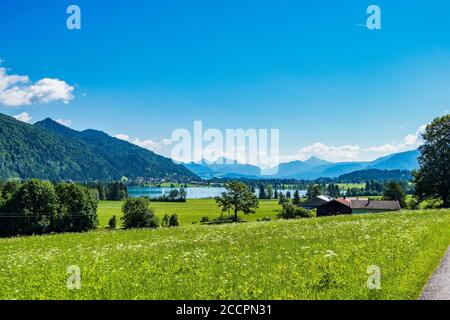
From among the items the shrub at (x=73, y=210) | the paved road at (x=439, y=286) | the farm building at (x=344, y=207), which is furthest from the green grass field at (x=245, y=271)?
the farm building at (x=344, y=207)

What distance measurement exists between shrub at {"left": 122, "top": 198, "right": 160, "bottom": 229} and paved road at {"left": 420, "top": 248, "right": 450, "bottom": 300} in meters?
94.4

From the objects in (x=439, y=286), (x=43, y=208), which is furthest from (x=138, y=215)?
(x=439, y=286)

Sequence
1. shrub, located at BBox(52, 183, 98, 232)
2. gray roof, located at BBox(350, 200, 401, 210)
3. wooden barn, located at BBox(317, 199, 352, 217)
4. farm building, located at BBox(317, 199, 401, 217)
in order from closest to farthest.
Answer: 1. shrub, located at BBox(52, 183, 98, 232)
2. farm building, located at BBox(317, 199, 401, 217)
3. wooden barn, located at BBox(317, 199, 352, 217)
4. gray roof, located at BBox(350, 200, 401, 210)

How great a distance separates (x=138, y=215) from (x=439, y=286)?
98.4 metres

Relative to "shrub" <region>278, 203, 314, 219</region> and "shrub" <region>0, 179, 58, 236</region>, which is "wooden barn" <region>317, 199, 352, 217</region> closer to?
"shrub" <region>278, 203, 314, 219</region>

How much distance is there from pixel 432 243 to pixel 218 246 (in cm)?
1090

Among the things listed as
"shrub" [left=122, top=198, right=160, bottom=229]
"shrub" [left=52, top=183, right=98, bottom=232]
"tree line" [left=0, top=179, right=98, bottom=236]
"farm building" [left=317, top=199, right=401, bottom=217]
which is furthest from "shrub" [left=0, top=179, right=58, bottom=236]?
"farm building" [left=317, top=199, right=401, bottom=217]

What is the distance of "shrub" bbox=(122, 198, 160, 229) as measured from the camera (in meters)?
105

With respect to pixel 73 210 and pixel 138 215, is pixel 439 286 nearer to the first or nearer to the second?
pixel 73 210

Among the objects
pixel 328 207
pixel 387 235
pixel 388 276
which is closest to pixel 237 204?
pixel 328 207

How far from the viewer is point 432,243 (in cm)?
1986

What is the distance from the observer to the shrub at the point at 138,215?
105250mm

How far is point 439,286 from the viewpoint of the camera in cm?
1238
